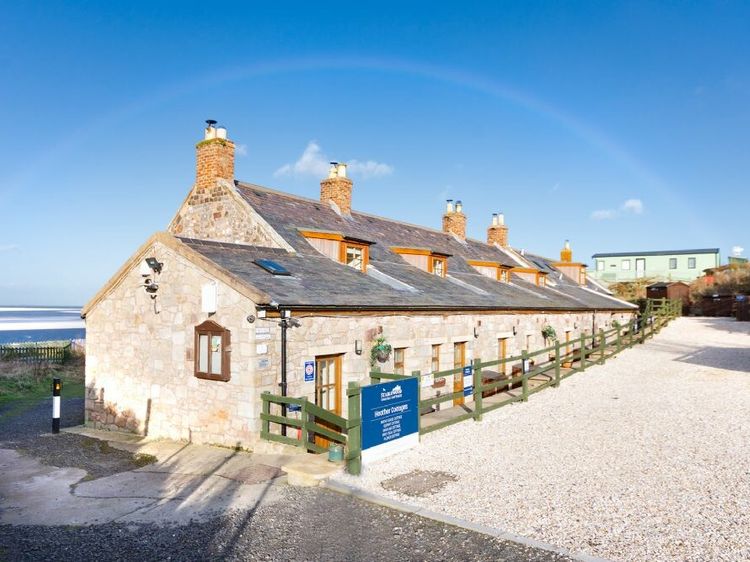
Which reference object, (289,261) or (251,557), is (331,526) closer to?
(251,557)

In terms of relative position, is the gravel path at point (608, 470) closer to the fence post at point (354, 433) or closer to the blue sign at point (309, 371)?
the fence post at point (354, 433)

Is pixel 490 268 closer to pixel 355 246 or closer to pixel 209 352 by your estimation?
pixel 355 246

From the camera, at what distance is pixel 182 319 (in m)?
12.1

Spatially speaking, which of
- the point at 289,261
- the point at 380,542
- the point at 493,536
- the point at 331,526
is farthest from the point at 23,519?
the point at 289,261

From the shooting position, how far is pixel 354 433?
8844mm

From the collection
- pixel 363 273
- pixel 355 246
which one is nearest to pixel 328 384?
pixel 363 273

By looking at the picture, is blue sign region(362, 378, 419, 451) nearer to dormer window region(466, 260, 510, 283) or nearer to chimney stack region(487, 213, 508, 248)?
dormer window region(466, 260, 510, 283)

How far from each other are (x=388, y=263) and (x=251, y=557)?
1350cm

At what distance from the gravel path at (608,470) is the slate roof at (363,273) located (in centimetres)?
364

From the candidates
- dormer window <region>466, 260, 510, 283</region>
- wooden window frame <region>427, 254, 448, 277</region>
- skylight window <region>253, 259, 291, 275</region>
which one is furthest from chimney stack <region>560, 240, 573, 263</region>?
skylight window <region>253, 259, 291, 275</region>

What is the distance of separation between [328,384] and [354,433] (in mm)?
3531

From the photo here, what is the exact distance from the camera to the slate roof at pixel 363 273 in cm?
1226

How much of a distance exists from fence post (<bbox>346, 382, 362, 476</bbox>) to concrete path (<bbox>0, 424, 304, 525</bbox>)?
3.87 ft

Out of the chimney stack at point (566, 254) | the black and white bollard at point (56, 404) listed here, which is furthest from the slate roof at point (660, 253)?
the black and white bollard at point (56, 404)
